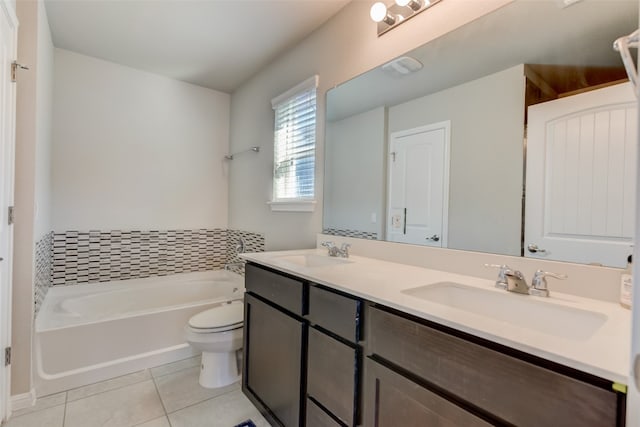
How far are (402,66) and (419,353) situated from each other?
1441 mm

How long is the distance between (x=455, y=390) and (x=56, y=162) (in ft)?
10.6

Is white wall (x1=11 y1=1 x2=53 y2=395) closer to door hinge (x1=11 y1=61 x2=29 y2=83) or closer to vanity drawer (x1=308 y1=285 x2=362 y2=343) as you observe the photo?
door hinge (x1=11 y1=61 x2=29 y2=83)

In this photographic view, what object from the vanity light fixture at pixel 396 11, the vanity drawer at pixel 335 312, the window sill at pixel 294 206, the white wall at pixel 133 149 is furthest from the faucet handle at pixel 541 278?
the white wall at pixel 133 149

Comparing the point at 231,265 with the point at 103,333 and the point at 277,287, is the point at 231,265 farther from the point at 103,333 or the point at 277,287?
the point at 277,287

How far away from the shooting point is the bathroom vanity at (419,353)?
2.03 feet

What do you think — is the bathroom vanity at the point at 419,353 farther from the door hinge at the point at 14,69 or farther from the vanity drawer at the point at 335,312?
the door hinge at the point at 14,69

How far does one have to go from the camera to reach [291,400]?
1362mm

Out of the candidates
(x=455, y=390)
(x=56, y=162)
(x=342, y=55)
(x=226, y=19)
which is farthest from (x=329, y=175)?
(x=56, y=162)

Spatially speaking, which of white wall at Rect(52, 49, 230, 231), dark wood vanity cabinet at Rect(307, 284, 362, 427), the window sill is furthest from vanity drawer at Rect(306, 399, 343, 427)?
white wall at Rect(52, 49, 230, 231)

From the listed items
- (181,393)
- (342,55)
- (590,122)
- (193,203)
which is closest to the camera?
(590,122)

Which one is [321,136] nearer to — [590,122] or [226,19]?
[226,19]

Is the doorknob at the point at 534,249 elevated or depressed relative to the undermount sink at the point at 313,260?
elevated

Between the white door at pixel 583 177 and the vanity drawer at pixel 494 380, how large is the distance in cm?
61

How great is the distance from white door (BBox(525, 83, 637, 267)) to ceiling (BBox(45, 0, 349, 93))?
151cm
